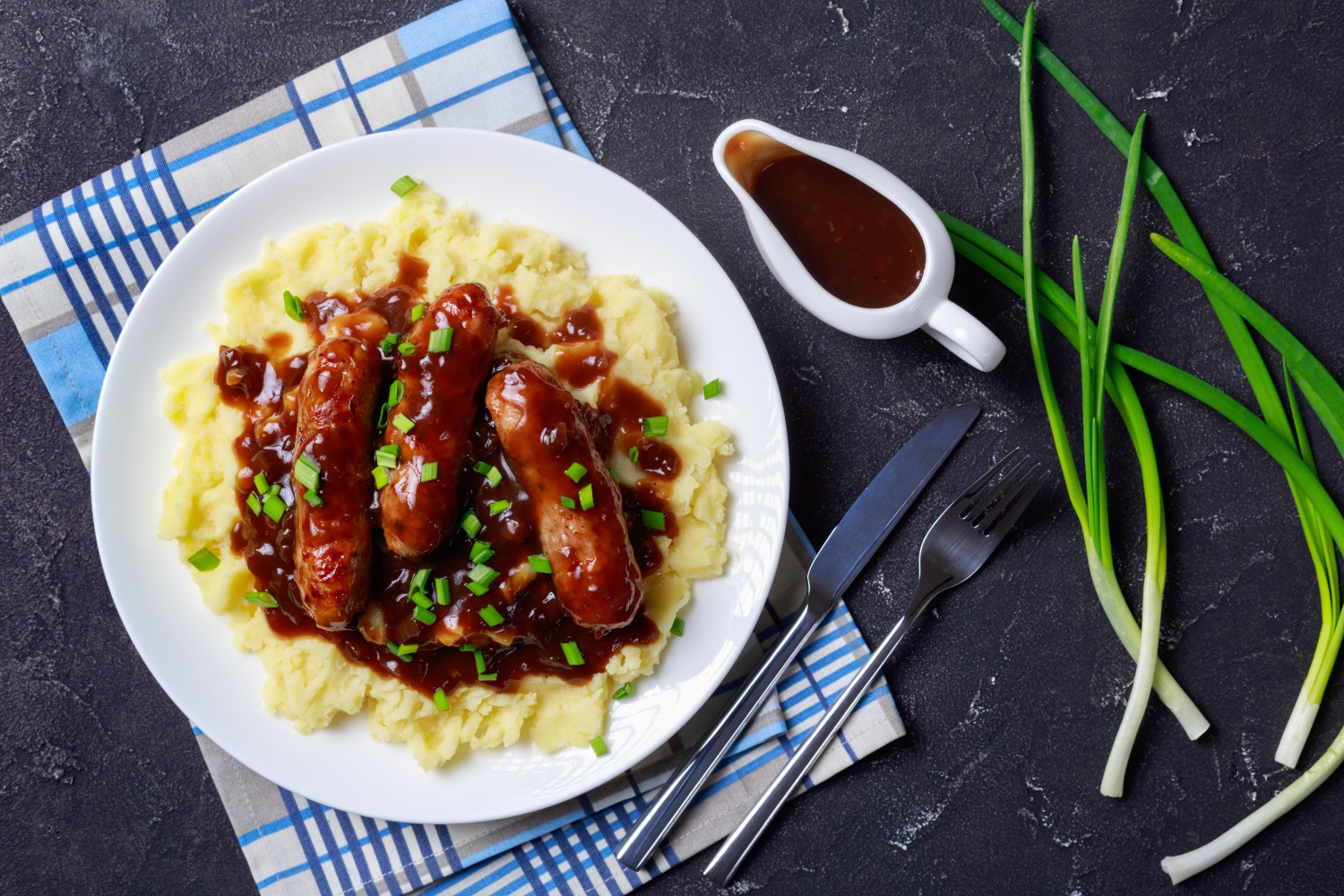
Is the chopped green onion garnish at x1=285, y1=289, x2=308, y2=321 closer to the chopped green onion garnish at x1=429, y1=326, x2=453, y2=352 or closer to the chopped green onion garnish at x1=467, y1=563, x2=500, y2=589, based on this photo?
the chopped green onion garnish at x1=429, y1=326, x2=453, y2=352

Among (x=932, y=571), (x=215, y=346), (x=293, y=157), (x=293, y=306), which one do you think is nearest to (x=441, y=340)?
(x=293, y=306)

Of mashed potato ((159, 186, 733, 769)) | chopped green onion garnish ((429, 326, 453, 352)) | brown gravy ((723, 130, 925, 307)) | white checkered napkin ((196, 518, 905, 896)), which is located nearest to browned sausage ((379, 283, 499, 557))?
chopped green onion garnish ((429, 326, 453, 352))

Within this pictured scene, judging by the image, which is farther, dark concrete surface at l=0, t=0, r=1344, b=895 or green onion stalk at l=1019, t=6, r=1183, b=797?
dark concrete surface at l=0, t=0, r=1344, b=895

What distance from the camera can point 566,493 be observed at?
2691 millimetres

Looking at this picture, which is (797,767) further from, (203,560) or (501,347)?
(203,560)

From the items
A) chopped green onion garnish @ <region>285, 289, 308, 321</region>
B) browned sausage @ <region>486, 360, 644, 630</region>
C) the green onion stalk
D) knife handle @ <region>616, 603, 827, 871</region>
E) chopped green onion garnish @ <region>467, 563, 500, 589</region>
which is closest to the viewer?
browned sausage @ <region>486, 360, 644, 630</region>

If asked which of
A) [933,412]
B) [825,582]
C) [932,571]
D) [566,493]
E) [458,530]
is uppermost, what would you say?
[566,493]

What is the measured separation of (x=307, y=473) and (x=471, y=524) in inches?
22.6

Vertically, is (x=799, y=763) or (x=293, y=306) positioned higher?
(x=293, y=306)

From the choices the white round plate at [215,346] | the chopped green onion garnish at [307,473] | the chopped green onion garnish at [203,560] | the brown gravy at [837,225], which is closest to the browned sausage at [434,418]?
the chopped green onion garnish at [307,473]

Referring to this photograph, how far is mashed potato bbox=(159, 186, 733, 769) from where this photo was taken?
120 inches

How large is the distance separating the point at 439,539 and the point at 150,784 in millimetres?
2002

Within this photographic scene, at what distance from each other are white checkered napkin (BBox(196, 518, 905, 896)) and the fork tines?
2.21ft

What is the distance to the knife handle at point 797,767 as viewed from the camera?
11.0 ft
